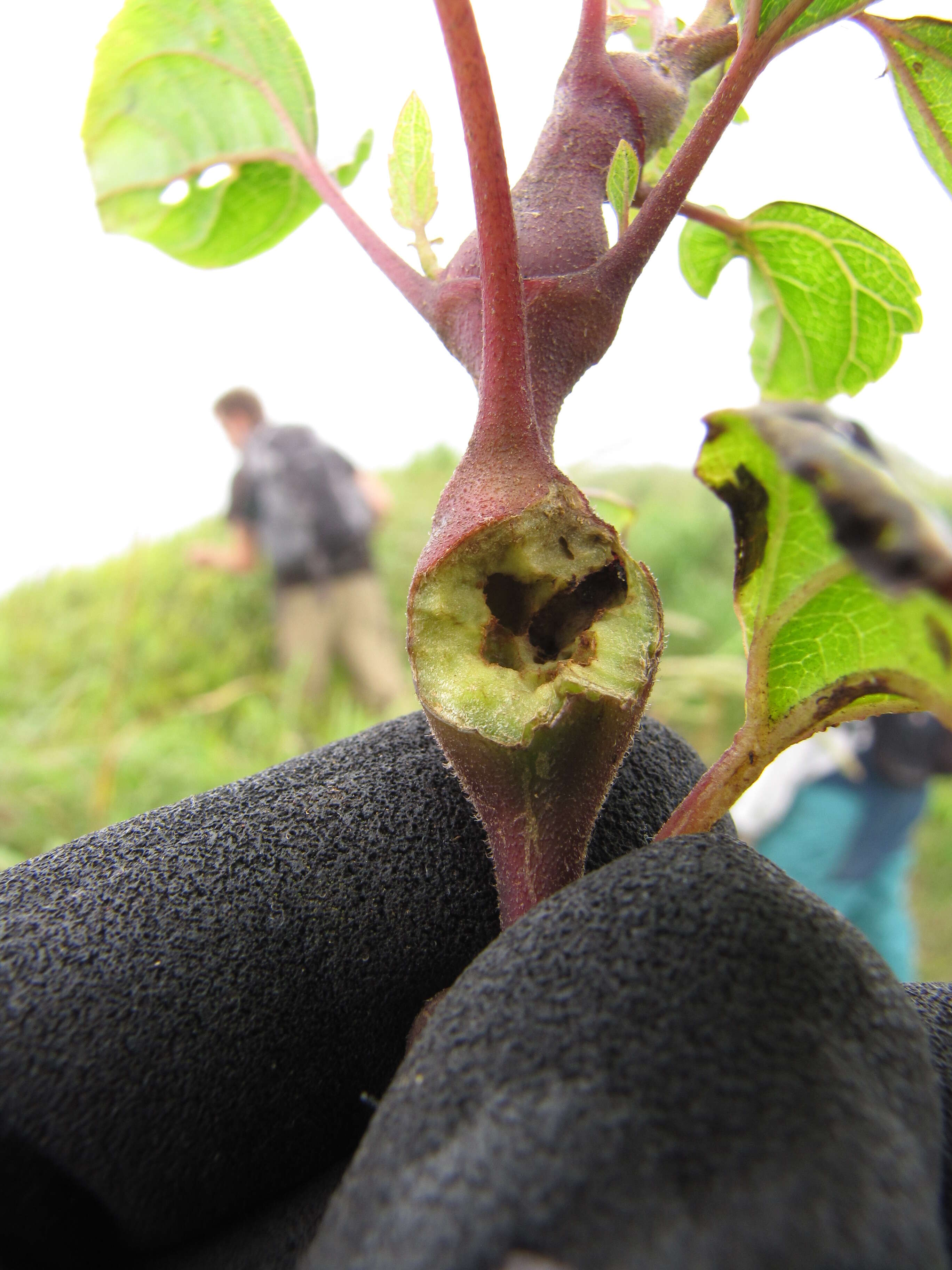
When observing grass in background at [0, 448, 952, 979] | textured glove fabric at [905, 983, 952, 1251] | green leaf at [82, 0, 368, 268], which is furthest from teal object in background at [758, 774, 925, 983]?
green leaf at [82, 0, 368, 268]

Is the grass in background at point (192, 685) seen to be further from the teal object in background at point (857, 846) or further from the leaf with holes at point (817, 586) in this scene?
the leaf with holes at point (817, 586)

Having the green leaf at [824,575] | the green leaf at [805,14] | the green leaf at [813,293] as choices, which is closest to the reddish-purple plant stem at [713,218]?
the green leaf at [813,293]

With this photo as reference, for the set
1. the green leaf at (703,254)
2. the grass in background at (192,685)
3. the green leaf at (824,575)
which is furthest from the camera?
the grass in background at (192,685)

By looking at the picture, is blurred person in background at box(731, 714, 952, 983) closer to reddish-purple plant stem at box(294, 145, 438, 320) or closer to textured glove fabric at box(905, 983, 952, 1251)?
textured glove fabric at box(905, 983, 952, 1251)

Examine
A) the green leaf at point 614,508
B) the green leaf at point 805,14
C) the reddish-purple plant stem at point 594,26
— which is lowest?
the green leaf at point 614,508

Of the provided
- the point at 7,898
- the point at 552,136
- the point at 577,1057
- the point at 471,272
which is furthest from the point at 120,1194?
the point at 552,136

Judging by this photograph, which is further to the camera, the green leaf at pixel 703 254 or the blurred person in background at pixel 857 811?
the blurred person in background at pixel 857 811
